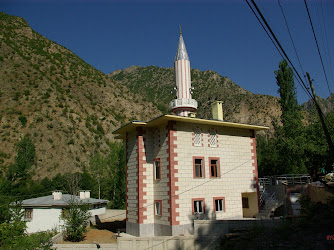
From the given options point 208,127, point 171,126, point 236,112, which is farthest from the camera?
point 236,112

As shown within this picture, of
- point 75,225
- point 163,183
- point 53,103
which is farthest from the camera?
point 53,103

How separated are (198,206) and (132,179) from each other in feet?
18.3

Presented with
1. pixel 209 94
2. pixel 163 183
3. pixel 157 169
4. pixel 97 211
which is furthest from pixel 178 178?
pixel 209 94

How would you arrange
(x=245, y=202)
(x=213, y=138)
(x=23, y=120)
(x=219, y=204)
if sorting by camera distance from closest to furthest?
1. (x=219, y=204)
2. (x=213, y=138)
3. (x=245, y=202)
4. (x=23, y=120)

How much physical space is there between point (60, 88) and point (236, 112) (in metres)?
57.8

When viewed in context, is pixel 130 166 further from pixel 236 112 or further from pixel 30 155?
pixel 236 112

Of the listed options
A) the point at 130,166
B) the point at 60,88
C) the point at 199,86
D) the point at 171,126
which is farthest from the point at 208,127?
the point at 199,86

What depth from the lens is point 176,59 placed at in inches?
1106

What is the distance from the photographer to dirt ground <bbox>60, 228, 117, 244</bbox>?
2268 cm

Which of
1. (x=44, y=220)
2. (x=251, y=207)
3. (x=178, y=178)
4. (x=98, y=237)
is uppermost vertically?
(x=178, y=178)

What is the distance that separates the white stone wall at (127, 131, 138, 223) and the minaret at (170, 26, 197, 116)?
5.20 m

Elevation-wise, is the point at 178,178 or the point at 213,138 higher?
the point at 213,138

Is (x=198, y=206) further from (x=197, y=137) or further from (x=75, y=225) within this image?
(x=75, y=225)

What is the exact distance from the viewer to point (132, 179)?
23422 millimetres
